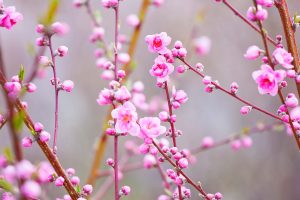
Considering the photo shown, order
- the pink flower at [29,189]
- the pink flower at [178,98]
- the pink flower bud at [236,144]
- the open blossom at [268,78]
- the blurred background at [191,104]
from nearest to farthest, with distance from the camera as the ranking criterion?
the pink flower at [29,189]
the open blossom at [268,78]
the pink flower at [178,98]
the pink flower bud at [236,144]
the blurred background at [191,104]

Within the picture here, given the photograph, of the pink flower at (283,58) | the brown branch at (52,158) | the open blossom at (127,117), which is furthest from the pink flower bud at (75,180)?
the pink flower at (283,58)

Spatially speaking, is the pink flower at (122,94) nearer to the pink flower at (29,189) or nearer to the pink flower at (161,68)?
the pink flower at (161,68)

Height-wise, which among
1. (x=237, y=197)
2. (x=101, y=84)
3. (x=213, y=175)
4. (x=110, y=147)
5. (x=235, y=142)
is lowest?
(x=235, y=142)

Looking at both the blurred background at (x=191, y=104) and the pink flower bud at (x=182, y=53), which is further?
the blurred background at (x=191, y=104)

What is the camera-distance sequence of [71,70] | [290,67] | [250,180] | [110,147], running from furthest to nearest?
[71,70] → [110,147] → [250,180] → [290,67]

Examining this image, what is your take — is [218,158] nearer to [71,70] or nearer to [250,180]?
[250,180]

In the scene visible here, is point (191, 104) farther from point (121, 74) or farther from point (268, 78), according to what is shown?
point (268, 78)

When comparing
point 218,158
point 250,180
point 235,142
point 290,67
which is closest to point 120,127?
point 290,67
